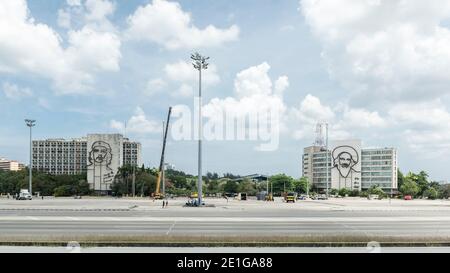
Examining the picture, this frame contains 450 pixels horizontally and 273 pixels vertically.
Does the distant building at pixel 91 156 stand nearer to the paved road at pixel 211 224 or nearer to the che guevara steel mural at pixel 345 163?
the che guevara steel mural at pixel 345 163

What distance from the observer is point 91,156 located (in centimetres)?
14050

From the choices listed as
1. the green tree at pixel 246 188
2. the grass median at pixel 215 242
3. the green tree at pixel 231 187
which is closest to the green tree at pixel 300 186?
the green tree at pixel 246 188

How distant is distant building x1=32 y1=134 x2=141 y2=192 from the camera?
14075cm

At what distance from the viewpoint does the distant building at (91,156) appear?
5541 inches

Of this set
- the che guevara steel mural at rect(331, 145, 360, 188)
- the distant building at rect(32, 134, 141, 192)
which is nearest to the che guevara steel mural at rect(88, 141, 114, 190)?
the distant building at rect(32, 134, 141, 192)

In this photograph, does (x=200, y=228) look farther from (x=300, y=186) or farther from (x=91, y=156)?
(x=300, y=186)

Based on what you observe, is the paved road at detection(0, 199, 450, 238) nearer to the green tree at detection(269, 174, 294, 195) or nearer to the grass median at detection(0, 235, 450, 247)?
the grass median at detection(0, 235, 450, 247)

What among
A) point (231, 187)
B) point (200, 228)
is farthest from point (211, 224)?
point (231, 187)

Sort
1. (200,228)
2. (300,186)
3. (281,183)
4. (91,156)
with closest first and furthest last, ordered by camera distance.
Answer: (200,228) < (91,156) < (281,183) < (300,186)

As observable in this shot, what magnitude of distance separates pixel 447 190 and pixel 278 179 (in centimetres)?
6067
